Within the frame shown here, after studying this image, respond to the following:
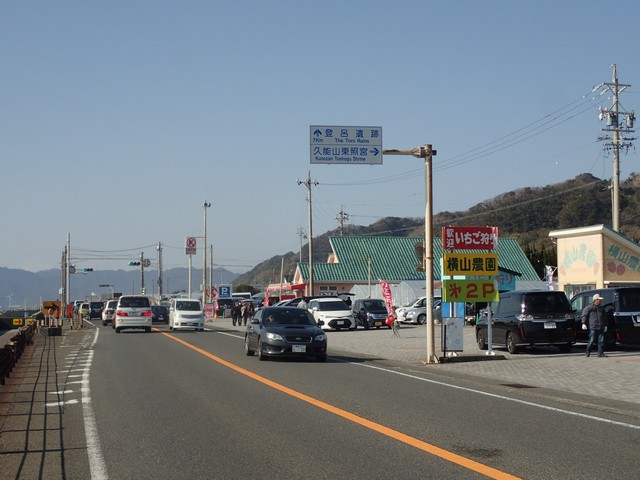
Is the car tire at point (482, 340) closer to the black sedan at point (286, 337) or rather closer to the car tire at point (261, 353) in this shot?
the black sedan at point (286, 337)

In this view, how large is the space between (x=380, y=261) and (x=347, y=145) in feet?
181

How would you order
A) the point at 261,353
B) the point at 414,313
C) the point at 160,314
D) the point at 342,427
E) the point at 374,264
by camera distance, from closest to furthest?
the point at 342,427
the point at 261,353
the point at 414,313
the point at 160,314
the point at 374,264

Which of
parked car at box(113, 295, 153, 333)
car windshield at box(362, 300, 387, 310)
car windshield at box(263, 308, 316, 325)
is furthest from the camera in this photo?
car windshield at box(362, 300, 387, 310)

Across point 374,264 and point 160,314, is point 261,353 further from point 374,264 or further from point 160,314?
point 374,264

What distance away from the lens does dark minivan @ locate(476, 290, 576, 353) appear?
24.3 m

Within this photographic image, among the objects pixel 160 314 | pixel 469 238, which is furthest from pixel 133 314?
pixel 469 238

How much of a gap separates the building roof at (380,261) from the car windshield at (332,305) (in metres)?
31.0

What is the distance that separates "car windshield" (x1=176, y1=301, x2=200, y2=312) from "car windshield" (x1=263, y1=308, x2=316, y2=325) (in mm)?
22219

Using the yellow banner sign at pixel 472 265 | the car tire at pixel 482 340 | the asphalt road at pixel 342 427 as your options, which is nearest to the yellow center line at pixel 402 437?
the asphalt road at pixel 342 427

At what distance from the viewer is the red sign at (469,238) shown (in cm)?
2305

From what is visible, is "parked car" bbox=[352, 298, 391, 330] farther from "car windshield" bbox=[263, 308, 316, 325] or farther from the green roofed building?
the green roofed building

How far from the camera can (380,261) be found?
79625 millimetres

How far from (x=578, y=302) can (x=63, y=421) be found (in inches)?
775

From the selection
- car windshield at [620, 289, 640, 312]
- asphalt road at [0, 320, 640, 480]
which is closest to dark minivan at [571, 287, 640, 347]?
car windshield at [620, 289, 640, 312]
